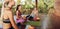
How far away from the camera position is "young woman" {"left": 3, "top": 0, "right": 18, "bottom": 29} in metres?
1.29

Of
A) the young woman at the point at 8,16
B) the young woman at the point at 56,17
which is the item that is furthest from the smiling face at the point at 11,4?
the young woman at the point at 56,17

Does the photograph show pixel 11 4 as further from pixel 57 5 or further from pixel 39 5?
pixel 57 5

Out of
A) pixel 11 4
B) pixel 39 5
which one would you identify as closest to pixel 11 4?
pixel 11 4

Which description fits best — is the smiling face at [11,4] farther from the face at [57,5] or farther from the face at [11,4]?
the face at [57,5]

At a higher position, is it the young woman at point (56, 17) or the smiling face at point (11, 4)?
the smiling face at point (11, 4)

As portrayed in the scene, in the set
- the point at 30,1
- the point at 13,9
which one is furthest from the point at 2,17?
the point at 30,1

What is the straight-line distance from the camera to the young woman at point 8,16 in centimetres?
129

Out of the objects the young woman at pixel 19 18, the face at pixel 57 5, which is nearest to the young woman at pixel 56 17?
the face at pixel 57 5

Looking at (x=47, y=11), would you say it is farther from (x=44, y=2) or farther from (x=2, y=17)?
(x=2, y=17)

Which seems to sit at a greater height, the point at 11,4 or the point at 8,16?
the point at 11,4

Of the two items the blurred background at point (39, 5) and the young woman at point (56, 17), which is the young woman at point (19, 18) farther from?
the young woman at point (56, 17)

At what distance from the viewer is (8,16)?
4.25 ft

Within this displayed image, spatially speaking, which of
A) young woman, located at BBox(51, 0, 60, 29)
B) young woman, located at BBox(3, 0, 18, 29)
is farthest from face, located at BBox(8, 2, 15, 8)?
young woman, located at BBox(51, 0, 60, 29)

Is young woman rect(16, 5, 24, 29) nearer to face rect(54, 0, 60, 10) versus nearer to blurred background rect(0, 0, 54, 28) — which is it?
blurred background rect(0, 0, 54, 28)
